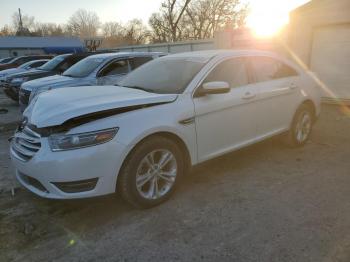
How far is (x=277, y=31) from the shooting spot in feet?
38.2

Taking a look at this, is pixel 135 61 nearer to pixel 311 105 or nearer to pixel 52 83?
pixel 52 83

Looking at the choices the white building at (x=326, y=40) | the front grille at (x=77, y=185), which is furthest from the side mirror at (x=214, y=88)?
the white building at (x=326, y=40)

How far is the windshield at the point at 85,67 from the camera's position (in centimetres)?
841

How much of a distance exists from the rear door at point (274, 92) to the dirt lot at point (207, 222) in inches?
29.3

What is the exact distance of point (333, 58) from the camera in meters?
9.91

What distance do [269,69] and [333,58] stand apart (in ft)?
19.4

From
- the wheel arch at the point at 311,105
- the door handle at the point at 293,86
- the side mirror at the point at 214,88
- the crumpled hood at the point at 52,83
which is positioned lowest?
the wheel arch at the point at 311,105

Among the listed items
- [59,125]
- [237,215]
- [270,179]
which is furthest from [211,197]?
[59,125]

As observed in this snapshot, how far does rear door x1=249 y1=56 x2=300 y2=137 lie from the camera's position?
482 cm

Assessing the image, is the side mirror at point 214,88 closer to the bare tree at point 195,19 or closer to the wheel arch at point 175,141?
the wheel arch at point 175,141

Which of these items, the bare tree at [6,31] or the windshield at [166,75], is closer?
the windshield at [166,75]

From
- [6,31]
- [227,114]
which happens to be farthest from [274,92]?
[6,31]

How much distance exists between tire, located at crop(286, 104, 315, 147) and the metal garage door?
471cm

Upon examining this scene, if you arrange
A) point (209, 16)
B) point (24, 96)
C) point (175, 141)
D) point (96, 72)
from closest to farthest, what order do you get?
point (175, 141) → point (96, 72) → point (24, 96) → point (209, 16)
